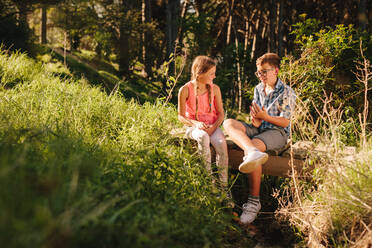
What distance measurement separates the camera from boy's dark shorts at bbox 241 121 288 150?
3.32 metres

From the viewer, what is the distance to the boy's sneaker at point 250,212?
10.2ft

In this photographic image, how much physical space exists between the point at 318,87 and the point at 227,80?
5.83 m

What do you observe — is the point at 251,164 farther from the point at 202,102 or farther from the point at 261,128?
the point at 202,102

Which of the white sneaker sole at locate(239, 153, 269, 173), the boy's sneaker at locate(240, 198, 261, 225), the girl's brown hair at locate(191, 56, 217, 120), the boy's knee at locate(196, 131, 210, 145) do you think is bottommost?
the boy's sneaker at locate(240, 198, 261, 225)

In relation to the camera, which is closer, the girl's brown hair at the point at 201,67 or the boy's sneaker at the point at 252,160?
the boy's sneaker at the point at 252,160

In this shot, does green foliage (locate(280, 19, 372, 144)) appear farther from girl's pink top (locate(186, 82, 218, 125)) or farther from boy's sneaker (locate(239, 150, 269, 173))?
boy's sneaker (locate(239, 150, 269, 173))

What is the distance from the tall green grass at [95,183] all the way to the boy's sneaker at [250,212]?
0.37 metres

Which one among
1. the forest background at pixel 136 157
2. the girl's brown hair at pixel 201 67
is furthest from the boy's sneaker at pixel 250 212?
the girl's brown hair at pixel 201 67

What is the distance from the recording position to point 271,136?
3.38m

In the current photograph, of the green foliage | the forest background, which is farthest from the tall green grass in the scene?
the green foliage

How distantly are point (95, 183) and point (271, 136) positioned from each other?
79.3 inches

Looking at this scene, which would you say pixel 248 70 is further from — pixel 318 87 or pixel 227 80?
pixel 318 87

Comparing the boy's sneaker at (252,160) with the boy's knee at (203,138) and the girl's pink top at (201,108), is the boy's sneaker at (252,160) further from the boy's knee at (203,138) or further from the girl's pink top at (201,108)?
the girl's pink top at (201,108)

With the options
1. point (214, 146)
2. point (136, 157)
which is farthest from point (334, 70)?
point (136, 157)
